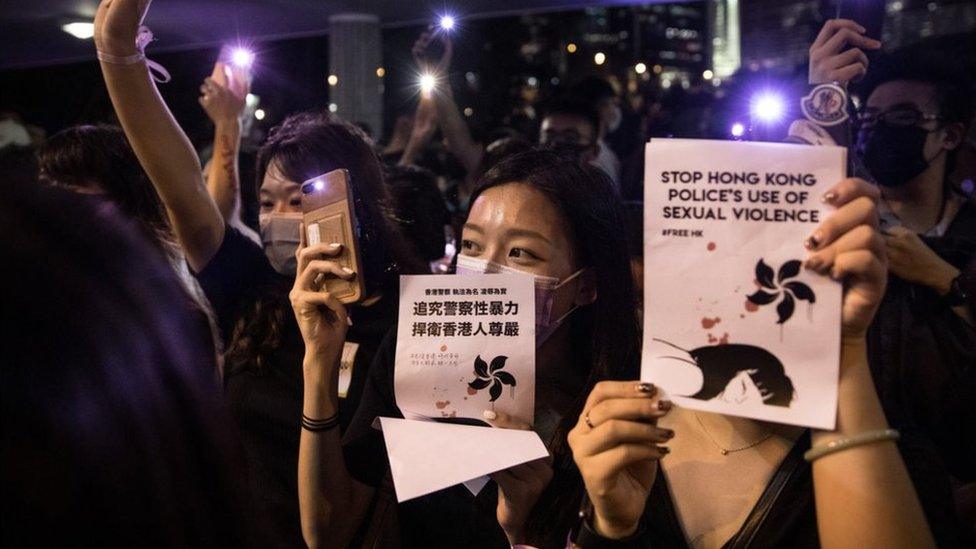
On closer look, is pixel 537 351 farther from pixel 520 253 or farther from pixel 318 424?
pixel 318 424

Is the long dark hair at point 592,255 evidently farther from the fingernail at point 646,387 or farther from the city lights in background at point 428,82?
the city lights in background at point 428,82

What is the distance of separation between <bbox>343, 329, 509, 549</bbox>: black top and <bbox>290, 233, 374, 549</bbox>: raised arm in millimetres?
88

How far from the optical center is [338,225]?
5.65ft

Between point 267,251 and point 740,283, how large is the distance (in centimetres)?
187

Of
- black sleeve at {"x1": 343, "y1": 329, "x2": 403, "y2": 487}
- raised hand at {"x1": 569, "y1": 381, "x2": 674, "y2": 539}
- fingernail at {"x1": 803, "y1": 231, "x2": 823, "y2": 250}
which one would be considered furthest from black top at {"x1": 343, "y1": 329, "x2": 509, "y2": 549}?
fingernail at {"x1": 803, "y1": 231, "x2": 823, "y2": 250}

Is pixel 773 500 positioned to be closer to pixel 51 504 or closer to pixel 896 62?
pixel 51 504

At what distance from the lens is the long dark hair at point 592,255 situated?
1871 millimetres

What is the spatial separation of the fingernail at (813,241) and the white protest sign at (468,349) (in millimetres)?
566

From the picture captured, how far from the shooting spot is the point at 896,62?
3041mm

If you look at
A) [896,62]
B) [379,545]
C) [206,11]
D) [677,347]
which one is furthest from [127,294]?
[206,11]

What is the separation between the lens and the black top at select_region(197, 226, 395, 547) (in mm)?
2117

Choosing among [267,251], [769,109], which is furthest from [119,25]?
[769,109]

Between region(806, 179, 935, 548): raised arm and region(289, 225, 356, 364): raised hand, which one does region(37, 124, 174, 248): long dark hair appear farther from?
region(806, 179, 935, 548): raised arm

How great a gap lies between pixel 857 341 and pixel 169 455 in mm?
941
